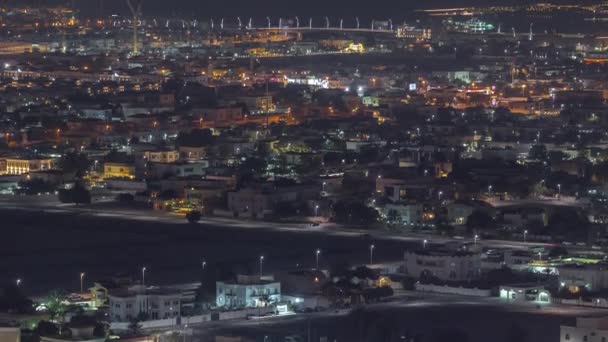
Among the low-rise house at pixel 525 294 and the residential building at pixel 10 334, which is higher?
the residential building at pixel 10 334

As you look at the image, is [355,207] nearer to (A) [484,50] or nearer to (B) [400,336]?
(B) [400,336]

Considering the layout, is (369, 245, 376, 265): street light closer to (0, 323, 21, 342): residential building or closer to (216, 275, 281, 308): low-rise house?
(216, 275, 281, 308): low-rise house

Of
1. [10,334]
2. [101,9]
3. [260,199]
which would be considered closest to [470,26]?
[101,9]

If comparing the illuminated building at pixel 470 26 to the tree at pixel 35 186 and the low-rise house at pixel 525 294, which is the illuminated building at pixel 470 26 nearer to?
the tree at pixel 35 186

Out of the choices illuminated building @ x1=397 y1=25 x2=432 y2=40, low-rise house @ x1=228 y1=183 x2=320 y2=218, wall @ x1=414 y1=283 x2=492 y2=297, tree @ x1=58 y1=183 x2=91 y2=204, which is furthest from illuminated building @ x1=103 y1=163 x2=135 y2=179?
illuminated building @ x1=397 y1=25 x2=432 y2=40

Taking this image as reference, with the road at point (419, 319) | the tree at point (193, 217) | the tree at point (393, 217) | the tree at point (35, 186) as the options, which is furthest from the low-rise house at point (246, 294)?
the tree at point (35, 186)

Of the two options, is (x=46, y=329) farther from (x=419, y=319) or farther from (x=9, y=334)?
(x=419, y=319)

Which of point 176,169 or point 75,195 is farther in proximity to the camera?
point 176,169
